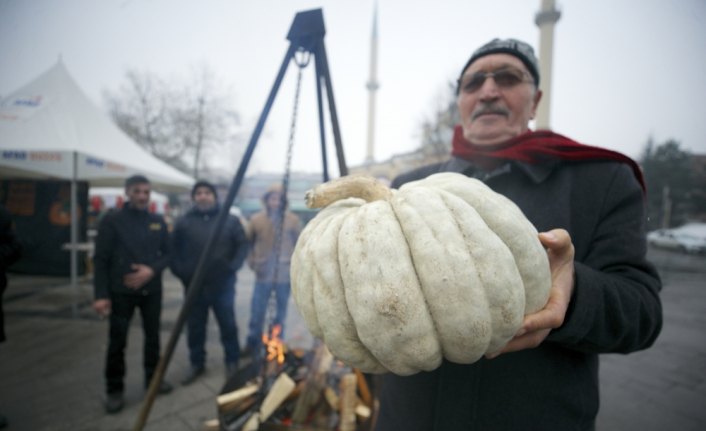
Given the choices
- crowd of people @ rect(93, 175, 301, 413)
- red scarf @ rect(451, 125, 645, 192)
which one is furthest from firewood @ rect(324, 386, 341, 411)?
red scarf @ rect(451, 125, 645, 192)

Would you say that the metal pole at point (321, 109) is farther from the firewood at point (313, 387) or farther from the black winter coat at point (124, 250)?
the black winter coat at point (124, 250)

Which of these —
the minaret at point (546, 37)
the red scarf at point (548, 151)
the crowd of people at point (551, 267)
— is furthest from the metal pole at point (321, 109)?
the minaret at point (546, 37)

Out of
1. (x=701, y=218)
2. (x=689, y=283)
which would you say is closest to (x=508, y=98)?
(x=689, y=283)

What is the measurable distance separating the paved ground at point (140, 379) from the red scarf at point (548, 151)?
353 cm

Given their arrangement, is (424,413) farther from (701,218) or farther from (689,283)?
(701,218)

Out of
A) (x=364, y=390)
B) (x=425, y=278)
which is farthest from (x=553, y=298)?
(x=364, y=390)

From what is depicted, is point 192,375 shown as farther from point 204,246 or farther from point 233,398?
point 233,398

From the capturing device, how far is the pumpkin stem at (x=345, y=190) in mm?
1264

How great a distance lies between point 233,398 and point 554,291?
2.66 m

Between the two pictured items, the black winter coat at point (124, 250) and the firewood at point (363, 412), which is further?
the black winter coat at point (124, 250)

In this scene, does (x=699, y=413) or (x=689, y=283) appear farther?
(x=689, y=283)

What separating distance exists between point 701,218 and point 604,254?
187 ft

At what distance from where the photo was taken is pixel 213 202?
4.61 m

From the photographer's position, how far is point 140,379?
13.8 ft
